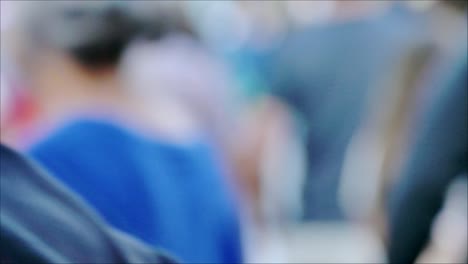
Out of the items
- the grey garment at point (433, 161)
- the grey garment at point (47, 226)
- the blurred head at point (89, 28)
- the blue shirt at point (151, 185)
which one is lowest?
the grey garment at point (47, 226)

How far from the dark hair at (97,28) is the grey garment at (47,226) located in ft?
0.32

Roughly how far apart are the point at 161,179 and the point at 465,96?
0.84 feet

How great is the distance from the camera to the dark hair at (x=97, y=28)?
625 millimetres

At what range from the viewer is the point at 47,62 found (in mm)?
624

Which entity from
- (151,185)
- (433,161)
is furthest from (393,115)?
(151,185)

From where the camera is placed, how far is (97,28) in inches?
25.0

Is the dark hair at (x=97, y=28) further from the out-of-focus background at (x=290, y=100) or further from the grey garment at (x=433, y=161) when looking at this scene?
the grey garment at (x=433, y=161)

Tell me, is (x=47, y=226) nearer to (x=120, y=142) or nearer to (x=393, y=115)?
(x=120, y=142)

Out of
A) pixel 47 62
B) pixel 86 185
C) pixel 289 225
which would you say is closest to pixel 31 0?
pixel 47 62

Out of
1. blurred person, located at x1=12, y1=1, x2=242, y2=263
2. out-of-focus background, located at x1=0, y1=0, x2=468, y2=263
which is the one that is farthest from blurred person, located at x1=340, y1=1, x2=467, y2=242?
blurred person, located at x1=12, y1=1, x2=242, y2=263

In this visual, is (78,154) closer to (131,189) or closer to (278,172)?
(131,189)

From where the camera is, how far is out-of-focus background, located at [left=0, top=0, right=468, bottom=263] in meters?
0.64

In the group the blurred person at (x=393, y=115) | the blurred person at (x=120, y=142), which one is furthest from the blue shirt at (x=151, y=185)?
the blurred person at (x=393, y=115)

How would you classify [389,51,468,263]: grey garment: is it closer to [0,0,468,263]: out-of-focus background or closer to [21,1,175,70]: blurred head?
[0,0,468,263]: out-of-focus background
